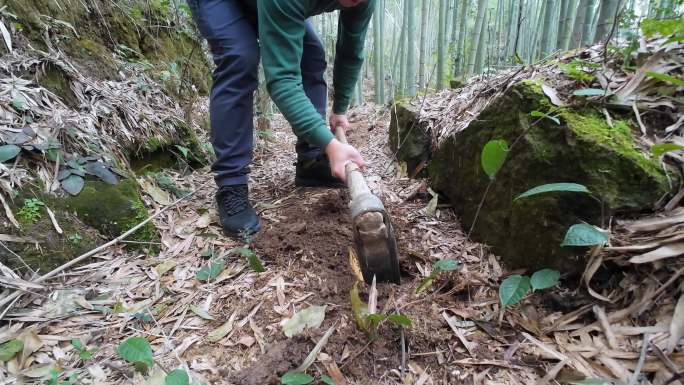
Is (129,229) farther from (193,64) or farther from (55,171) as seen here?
(193,64)

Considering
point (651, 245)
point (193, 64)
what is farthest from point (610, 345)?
point (193, 64)

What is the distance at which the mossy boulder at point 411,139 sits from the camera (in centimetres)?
203

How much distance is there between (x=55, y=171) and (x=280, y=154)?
167 centimetres

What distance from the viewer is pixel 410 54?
646 centimetres

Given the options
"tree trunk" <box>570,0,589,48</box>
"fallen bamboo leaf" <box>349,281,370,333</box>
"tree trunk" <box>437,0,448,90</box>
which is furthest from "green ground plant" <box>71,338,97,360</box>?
"tree trunk" <box>437,0,448,90</box>

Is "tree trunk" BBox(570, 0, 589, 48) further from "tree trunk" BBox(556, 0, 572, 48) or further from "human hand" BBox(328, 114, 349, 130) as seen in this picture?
"human hand" BBox(328, 114, 349, 130)

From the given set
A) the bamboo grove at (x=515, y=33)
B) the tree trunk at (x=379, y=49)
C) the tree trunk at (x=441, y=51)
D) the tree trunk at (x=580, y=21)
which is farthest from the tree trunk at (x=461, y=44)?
the tree trunk at (x=580, y=21)

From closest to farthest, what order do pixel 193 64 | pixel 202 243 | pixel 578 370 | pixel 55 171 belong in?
pixel 578 370 → pixel 55 171 → pixel 202 243 → pixel 193 64

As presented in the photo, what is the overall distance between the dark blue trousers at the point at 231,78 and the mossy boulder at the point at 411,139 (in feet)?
3.08

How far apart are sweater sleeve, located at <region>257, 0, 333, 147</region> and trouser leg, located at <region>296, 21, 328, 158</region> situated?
61cm

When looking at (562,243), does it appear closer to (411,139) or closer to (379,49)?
(411,139)

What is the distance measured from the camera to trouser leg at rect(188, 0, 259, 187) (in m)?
1.55

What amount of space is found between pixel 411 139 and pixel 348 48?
0.64 meters

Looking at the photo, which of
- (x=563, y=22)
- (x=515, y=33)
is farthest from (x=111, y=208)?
(x=515, y=33)
